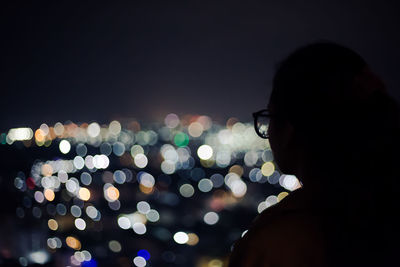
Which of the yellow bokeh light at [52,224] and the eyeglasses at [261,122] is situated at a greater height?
the eyeglasses at [261,122]

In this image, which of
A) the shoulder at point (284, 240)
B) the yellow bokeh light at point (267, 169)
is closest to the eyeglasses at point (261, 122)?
the shoulder at point (284, 240)

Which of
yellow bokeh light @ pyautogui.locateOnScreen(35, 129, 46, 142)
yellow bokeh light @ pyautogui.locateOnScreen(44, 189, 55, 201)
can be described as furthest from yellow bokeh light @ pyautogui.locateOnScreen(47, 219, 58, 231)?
yellow bokeh light @ pyautogui.locateOnScreen(35, 129, 46, 142)

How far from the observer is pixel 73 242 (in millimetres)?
20750

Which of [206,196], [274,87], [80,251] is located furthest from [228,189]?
[274,87]

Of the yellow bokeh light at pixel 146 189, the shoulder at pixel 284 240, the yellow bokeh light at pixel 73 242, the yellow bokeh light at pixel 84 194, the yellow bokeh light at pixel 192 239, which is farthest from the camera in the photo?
the yellow bokeh light at pixel 146 189

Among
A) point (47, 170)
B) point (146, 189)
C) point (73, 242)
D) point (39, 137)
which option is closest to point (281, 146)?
point (73, 242)

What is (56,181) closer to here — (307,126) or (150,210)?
(150,210)

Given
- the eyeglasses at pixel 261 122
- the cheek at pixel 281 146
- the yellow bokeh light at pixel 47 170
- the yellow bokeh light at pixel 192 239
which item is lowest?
the yellow bokeh light at pixel 192 239

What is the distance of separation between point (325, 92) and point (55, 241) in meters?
22.0

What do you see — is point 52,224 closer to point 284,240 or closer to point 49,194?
point 49,194

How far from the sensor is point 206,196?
92.1 feet

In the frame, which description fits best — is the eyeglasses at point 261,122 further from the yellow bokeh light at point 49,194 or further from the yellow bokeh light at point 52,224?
the yellow bokeh light at point 49,194

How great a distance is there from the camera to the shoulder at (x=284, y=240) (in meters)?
0.54

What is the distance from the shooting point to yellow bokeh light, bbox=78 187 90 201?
28.4 meters
